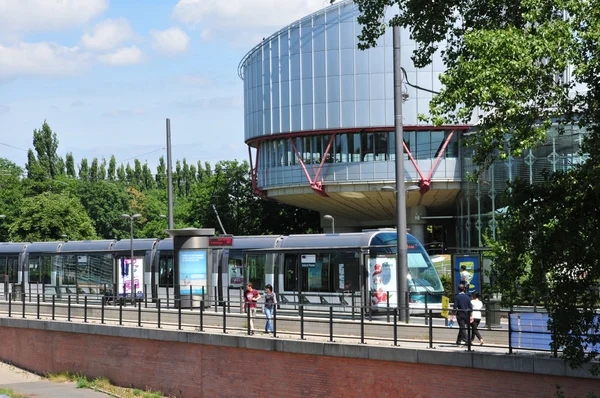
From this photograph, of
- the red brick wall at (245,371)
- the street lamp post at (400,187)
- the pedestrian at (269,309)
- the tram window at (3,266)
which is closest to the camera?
the red brick wall at (245,371)

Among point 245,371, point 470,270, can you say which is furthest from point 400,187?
point 245,371

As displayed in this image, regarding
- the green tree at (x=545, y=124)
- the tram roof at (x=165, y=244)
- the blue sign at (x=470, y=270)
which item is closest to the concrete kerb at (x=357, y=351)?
the green tree at (x=545, y=124)

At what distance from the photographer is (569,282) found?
15625mm

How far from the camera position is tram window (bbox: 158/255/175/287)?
37.7 m

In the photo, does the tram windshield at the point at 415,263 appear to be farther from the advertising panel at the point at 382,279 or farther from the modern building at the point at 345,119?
the modern building at the point at 345,119

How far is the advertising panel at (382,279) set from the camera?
94.5 ft

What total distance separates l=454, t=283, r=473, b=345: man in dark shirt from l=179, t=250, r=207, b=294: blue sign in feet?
41.4

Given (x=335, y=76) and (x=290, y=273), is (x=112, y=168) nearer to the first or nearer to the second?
(x=335, y=76)

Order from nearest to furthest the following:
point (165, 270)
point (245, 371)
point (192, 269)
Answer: point (245, 371), point (192, 269), point (165, 270)

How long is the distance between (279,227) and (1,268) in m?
33.2

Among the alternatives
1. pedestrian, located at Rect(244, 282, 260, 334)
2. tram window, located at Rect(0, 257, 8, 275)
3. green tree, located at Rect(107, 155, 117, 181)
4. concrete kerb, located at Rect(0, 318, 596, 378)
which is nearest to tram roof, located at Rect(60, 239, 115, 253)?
tram window, located at Rect(0, 257, 8, 275)

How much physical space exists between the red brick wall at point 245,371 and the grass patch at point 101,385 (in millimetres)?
192

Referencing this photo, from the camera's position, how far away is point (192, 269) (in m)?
32.6

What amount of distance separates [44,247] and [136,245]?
6542 millimetres
